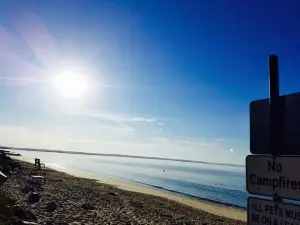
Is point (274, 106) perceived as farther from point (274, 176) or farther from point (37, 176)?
point (37, 176)

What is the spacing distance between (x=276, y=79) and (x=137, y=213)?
2275cm

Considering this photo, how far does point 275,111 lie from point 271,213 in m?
1.07

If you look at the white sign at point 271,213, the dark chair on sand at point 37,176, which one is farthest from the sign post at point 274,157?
the dark chair on sand at point 37,176

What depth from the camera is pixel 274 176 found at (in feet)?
11.9

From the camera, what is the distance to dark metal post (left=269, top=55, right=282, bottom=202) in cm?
359

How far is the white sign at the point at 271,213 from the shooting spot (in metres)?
3.42

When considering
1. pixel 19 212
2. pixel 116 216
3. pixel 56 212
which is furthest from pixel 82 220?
pixel 19 212

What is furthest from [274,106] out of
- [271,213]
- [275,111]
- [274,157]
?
[271,213]

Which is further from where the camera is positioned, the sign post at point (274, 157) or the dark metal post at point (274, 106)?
the dark metal post at point (274, 106)

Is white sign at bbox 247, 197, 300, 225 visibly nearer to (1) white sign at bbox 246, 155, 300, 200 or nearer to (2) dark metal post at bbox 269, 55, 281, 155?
(1) white sign at bbox 246, 155, 300, 200

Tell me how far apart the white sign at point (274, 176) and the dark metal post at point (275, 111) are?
0.10 metres

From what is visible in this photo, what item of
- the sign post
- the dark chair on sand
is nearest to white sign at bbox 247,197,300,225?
the sign post

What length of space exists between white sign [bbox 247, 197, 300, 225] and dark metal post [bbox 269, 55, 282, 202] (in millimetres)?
100

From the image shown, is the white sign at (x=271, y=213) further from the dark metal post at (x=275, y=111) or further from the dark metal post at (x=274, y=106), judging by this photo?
the dark metal post at (x=274, y=106)
